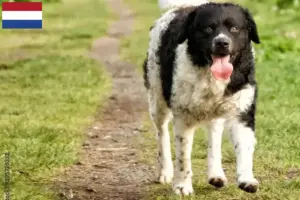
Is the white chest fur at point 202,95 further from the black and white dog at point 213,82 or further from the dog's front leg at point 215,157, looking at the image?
the dog's front leg at point 215,157

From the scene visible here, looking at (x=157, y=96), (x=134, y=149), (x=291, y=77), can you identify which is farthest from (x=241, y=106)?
(x=291, y=77)

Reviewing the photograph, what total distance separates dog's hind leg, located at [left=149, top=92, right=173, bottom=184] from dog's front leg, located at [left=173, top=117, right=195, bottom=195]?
0.69 metres

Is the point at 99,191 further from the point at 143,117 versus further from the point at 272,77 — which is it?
the point at 272,77

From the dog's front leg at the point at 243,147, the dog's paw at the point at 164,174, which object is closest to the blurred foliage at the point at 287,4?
the dog's paw at the point at 164,174

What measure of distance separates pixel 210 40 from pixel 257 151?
7.81 feet

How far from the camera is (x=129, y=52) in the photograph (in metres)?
19.6

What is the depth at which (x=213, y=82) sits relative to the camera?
734 centimetres

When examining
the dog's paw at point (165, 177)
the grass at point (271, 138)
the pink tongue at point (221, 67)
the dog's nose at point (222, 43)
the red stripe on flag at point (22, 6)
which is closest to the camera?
the dog's nose at point (222, 43)

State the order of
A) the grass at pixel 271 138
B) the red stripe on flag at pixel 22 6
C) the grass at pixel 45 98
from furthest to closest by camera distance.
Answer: the red stripe on flag at pixel 22 6
the grass at pixel 45 98
the grass at pixel 271 138

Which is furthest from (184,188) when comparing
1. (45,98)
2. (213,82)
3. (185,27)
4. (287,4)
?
(287,4)

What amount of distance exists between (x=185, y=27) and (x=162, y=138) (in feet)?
4.40

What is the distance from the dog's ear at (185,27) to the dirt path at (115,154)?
129 centimetres

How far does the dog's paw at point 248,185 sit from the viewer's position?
23.0 feet

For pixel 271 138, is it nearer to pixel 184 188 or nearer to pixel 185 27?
pixel 184 188
